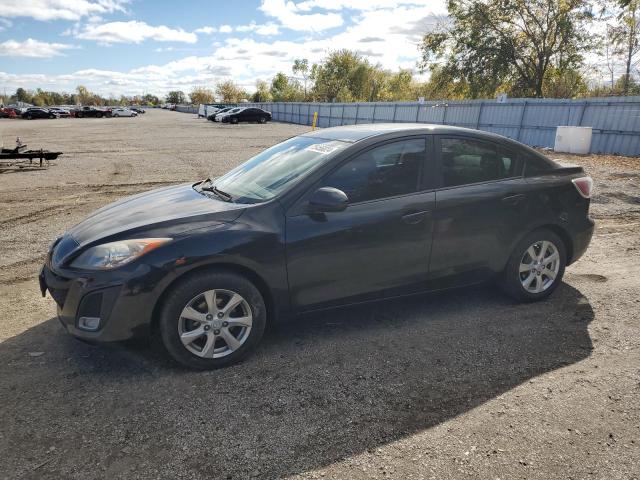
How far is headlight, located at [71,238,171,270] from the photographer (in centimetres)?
304

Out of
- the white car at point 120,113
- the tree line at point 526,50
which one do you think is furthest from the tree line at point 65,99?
the tree line at point 526,50

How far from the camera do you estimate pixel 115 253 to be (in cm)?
307

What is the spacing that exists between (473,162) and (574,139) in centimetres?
1596

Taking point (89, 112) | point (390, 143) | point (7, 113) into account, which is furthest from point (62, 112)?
point (390, 143)

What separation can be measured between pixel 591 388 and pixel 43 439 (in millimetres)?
3362

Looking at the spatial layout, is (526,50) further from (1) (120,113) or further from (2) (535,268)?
(1) (120,113)

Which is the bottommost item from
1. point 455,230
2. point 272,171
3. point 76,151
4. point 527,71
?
point 76,151

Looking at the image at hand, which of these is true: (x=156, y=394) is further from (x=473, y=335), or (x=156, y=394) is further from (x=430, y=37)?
(x=430, y=37)

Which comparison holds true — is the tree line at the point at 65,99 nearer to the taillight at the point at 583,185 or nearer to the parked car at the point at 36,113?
the parked car at the point at 36,113

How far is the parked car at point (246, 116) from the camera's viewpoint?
43406mm

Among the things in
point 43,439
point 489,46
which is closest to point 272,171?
point 43,439

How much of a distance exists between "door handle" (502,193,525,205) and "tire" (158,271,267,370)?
7.58 feet

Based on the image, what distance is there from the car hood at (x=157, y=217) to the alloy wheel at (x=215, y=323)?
506 millimetres

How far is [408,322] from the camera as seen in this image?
405 centimetres
